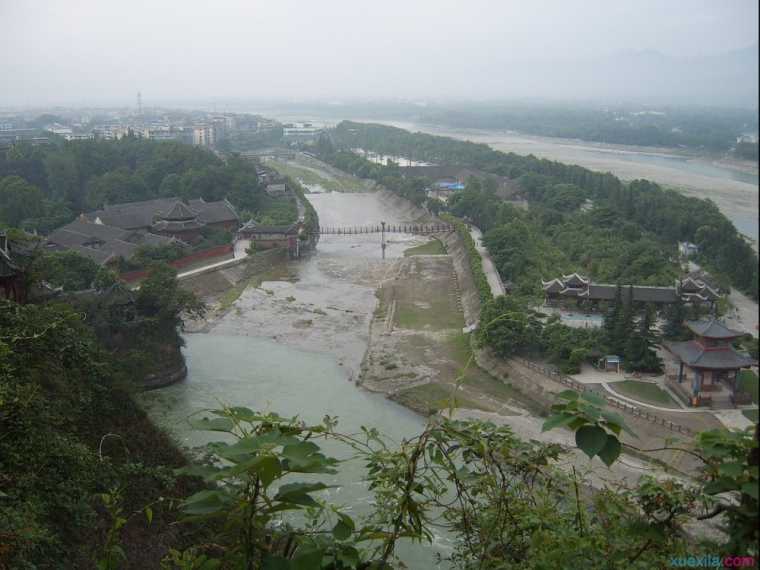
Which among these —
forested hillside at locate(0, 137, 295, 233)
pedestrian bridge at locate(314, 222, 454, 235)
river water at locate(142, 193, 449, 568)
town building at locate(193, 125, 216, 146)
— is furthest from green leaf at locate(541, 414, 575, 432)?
town building at locate(193, 125, 216, 146)

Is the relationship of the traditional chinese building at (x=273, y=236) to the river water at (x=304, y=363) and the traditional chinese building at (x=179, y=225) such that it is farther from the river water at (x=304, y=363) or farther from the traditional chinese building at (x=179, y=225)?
the traditional chinese building at (x=179, y=225)

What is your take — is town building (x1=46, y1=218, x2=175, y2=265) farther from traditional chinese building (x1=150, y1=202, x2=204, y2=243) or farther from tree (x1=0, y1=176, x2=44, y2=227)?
tree (x1=0, y1=176, x2=44, y2=227)

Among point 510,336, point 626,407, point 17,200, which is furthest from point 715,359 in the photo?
point 17,200

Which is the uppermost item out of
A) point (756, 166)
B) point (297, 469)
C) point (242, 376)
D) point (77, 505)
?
point (756, 166)

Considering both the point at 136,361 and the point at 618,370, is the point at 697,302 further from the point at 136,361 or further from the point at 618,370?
the point at 136,361

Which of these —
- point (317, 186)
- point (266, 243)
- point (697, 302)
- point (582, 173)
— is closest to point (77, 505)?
point (697, 302)

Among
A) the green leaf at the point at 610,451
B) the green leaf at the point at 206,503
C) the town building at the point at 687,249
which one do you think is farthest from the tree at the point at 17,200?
the green leaf at the point at 610,451

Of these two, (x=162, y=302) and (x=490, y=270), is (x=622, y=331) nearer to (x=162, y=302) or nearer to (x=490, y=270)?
(x=490, y=270)
